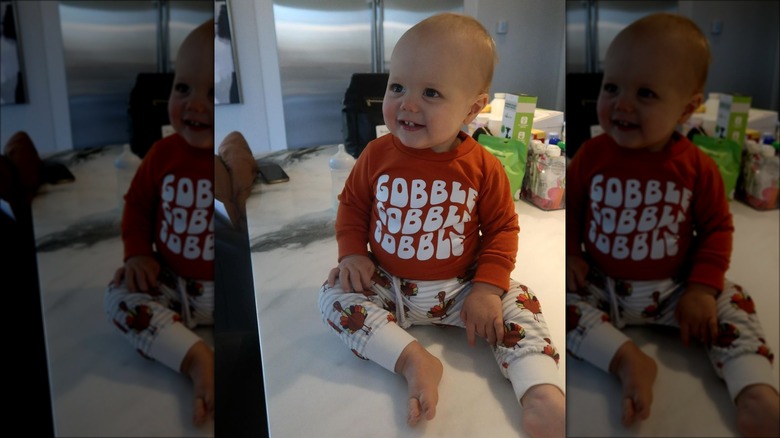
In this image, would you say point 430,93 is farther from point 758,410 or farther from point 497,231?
point 758,410

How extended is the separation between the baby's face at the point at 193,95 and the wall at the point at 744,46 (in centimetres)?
27

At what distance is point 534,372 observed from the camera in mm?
334

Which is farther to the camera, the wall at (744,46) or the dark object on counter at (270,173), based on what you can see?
the dark object on counter at (270,173)

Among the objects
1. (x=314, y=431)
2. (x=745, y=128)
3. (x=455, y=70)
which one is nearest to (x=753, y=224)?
(x=745, y=128)

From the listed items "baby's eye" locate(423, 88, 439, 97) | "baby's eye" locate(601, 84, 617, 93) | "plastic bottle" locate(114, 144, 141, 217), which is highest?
"baby's eye" locate(423, 88, 439, 97)

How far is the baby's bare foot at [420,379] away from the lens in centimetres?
33

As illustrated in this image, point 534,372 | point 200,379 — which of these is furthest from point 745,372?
point 200,379

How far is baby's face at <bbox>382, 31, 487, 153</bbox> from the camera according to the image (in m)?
0.30

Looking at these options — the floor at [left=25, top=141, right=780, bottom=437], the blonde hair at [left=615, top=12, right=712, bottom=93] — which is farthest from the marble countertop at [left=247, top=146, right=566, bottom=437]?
the blonde hair at [left=615, top=12, right=712, bottom=93]

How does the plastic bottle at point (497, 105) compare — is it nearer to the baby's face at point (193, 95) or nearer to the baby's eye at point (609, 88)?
the baby's eye at point (609, 88)

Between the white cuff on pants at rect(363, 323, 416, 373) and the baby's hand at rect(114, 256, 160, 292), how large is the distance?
14 centimetres

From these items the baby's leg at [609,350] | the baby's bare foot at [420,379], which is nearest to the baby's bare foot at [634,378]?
the baby's leg at [609,350]

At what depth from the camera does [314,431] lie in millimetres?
351

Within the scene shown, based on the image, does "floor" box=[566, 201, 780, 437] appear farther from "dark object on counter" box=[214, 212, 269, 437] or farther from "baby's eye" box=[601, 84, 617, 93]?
"dark object on counter" box=[214, 212, 269, 437]
